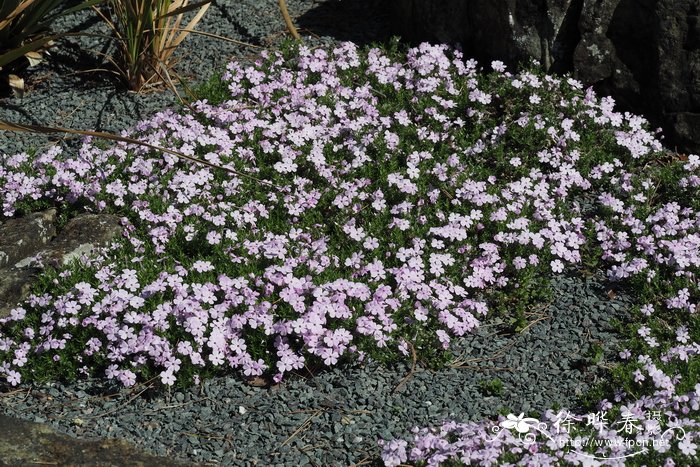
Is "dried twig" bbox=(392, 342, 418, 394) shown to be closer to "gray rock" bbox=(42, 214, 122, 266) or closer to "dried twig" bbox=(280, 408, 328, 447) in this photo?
"dried twig" bbox=(280, 408, 328, 447)

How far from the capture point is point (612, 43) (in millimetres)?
7082

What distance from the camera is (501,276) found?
18.6 feet

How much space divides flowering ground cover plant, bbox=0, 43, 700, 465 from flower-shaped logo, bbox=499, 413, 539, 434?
0.36ft

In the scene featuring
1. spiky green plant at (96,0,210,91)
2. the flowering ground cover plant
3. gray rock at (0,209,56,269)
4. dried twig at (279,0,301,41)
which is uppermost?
dried twig at (279,0,301,41)

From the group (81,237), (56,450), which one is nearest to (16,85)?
(81,237)

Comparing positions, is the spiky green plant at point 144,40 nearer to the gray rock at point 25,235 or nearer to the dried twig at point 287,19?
the dried twig at point 287,19

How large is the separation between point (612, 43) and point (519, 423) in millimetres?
3828

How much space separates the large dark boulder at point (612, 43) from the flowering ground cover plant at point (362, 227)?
0.92ft

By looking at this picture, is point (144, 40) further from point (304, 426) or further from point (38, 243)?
point (304, 426)

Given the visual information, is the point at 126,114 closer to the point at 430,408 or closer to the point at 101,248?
the point at 101,248

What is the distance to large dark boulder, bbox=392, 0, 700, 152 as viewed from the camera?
22.2 ft

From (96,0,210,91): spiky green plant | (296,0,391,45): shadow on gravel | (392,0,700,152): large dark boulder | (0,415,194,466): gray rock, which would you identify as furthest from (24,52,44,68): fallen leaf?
(0,415,194,466): gray rock

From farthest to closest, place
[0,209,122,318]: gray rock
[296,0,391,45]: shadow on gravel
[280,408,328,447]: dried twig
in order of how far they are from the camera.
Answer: [296,0,391,45]: shadow on gravel
[0,209,122,318]: gray rock
[280,408,328,447]: dried twig

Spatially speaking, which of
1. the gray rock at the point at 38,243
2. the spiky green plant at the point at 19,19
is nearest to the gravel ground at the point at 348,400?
the gray rock at the point at 38,243
